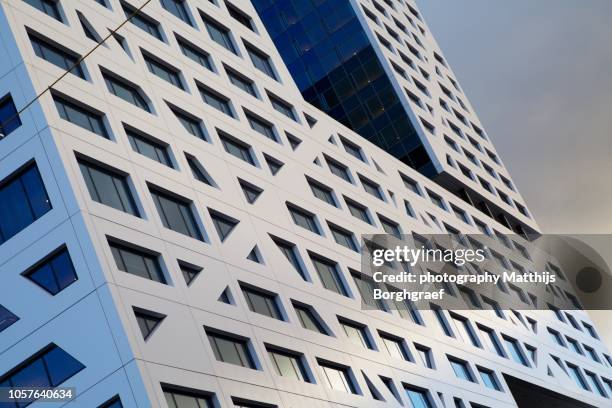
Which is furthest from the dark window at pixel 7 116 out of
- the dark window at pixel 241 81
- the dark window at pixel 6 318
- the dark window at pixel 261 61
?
the dark window at pixel 261 61

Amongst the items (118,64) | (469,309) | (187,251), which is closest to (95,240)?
(187,251)

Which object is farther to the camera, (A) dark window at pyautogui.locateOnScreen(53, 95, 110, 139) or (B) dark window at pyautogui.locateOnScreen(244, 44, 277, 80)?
(B) dark window at pyautogui.locateOnScreen(244, 44, 277, 80)

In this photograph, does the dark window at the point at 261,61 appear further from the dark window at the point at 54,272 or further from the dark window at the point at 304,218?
the dark window at the point at 54,272

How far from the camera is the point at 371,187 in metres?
58.9

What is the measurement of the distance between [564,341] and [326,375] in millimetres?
36151

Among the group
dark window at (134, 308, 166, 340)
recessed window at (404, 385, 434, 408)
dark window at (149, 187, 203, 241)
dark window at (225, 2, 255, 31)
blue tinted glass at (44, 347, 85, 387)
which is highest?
dark window at (225, 2, 255, 31)

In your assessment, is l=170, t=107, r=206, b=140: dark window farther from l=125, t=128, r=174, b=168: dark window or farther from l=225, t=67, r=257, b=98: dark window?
l=225, t=67, r=257, b=98: dark window

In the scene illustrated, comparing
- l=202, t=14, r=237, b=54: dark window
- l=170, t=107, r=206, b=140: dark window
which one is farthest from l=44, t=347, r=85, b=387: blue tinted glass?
l=202, t=14, r=237, b=54: dark window

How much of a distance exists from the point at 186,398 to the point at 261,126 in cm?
2165

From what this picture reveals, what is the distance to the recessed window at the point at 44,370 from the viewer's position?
31.6 metres

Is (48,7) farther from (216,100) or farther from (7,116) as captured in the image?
(216,100)

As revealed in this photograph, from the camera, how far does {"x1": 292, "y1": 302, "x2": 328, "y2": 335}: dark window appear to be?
4244 centimetres

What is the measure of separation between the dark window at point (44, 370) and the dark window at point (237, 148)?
1667 cm

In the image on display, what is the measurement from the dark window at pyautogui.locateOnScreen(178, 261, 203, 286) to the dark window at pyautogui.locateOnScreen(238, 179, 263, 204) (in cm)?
768
